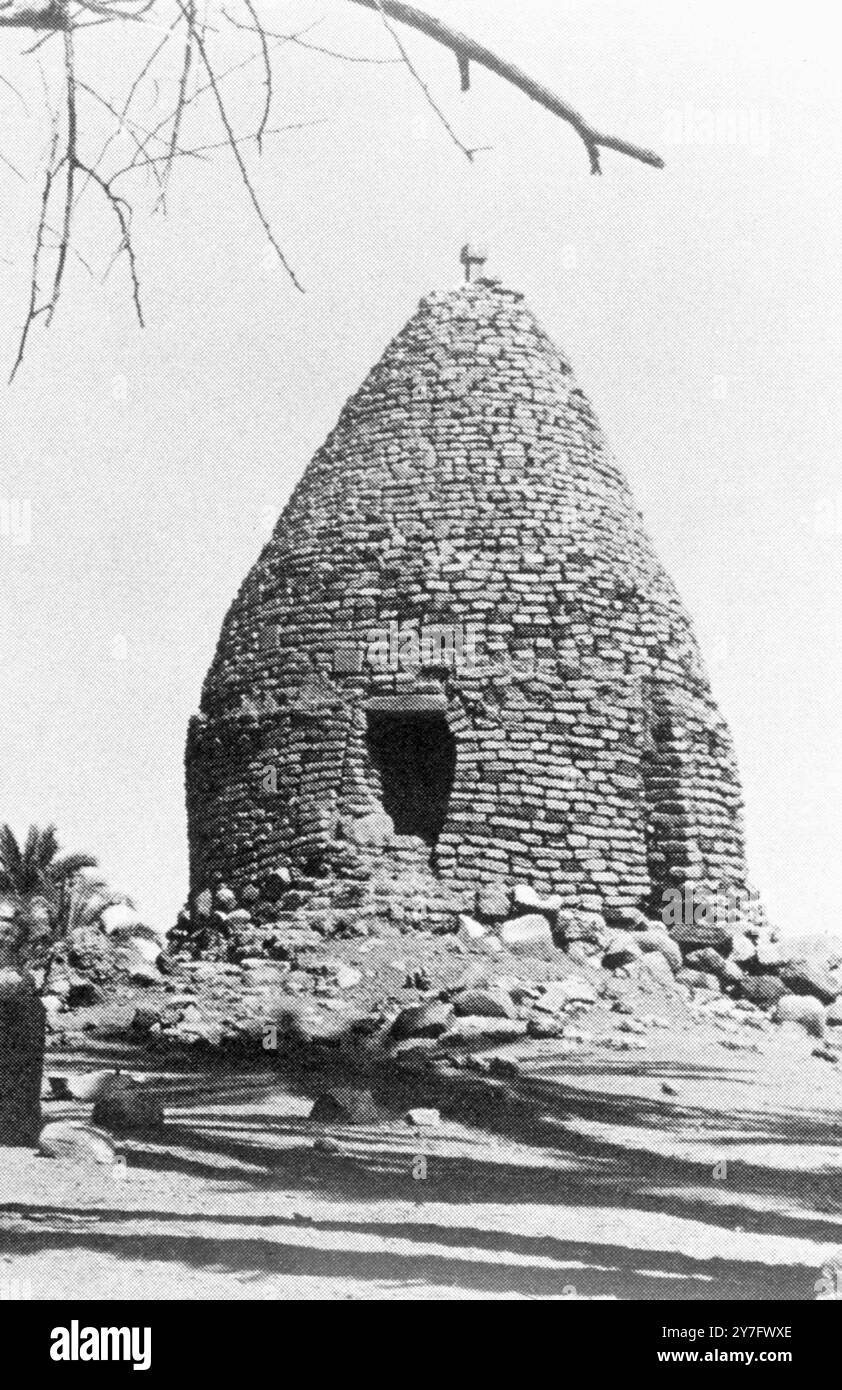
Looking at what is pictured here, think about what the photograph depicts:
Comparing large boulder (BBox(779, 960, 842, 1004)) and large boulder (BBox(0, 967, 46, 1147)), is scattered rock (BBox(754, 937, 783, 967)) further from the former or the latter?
large boulder (BBox(0, 967, 46, 1147))

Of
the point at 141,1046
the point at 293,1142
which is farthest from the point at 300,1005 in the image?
the point at 293,1142

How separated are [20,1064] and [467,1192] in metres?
2.31

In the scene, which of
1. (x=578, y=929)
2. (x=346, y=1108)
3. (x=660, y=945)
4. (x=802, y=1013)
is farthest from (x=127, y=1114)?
(x=802, y=1013)

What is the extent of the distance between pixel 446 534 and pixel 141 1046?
4.66 meters

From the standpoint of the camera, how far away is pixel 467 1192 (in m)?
8.99

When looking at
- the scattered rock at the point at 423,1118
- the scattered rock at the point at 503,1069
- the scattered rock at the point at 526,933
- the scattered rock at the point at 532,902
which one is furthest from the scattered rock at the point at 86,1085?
the scattered rock at the point at 532,902

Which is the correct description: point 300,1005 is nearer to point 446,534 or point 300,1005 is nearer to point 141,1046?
point 141,1046

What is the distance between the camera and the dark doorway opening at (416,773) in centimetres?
1391

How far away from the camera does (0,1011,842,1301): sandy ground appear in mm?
8031

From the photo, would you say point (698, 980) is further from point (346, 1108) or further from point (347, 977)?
point (346, 1108)

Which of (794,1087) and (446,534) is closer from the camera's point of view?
(794,1087)

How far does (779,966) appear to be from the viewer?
1302 cm

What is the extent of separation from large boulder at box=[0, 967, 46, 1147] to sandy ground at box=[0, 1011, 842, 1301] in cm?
29

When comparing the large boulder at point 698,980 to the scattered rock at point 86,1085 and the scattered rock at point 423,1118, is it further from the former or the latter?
the scattered rock at point 86,1085
